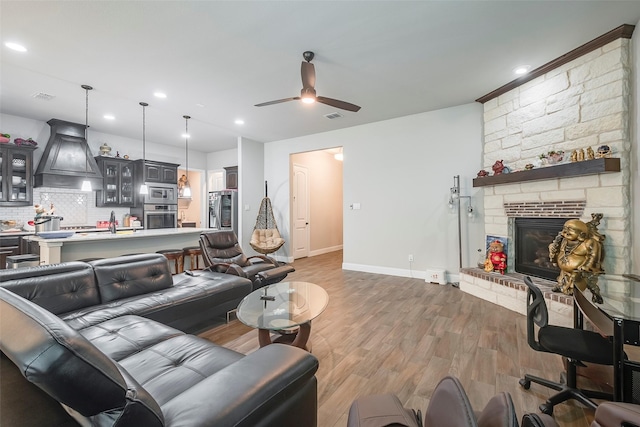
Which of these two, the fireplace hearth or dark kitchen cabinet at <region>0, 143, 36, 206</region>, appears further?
dark kitchen cabinet at <region>0, 143, 36, 206</region>

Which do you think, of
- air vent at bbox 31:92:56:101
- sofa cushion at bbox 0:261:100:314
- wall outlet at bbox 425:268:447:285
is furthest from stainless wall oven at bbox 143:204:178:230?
wall outlet at bbox 425:268:447:285

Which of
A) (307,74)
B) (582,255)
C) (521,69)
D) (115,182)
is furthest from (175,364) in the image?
(115,182)

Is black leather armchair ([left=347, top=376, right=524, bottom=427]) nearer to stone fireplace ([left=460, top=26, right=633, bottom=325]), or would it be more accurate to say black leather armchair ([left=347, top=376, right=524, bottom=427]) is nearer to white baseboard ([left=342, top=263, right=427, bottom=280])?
stone fireplace ([left=460, top=26, right=633, bottom=325])

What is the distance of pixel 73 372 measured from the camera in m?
0.72

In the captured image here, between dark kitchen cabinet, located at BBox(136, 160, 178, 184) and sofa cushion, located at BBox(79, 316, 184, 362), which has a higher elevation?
dark kitchen cabinet, located at BBox(136, 160, 178, 184)

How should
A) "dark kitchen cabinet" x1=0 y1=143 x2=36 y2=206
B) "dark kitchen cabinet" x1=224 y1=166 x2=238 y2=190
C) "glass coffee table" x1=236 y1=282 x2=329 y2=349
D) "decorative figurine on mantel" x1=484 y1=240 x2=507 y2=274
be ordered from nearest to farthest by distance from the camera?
"glass coffee table" x1=236 y1=282 x2=329 y2=349 < "decorative figurine on mantel" x1=484 y1=240 x2=507 y2=274 < "dark kitchen cabinet" x1=0 y1=143 x2=36 y2=206 < "dark kitchen cabinet" x1=224 y1=166 x2=238 y2=190

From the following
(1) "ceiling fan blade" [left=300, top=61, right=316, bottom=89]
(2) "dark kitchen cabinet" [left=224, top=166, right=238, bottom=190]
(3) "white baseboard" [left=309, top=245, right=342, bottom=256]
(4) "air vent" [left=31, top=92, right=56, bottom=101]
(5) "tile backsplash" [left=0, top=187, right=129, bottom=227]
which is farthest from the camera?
(3) "white baseboard" [left=309, top=245, right=342, bottom=256]

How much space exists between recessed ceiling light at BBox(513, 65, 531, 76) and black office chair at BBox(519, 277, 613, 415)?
2915 mm

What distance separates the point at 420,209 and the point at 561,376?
321cm

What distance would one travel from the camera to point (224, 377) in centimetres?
108

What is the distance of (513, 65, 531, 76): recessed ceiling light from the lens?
3.33m

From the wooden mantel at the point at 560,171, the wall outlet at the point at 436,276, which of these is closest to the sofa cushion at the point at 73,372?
the wooden mantel at the point at 560,171

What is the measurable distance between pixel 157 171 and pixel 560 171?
25.2 ft

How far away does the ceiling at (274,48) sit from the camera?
238 cm
